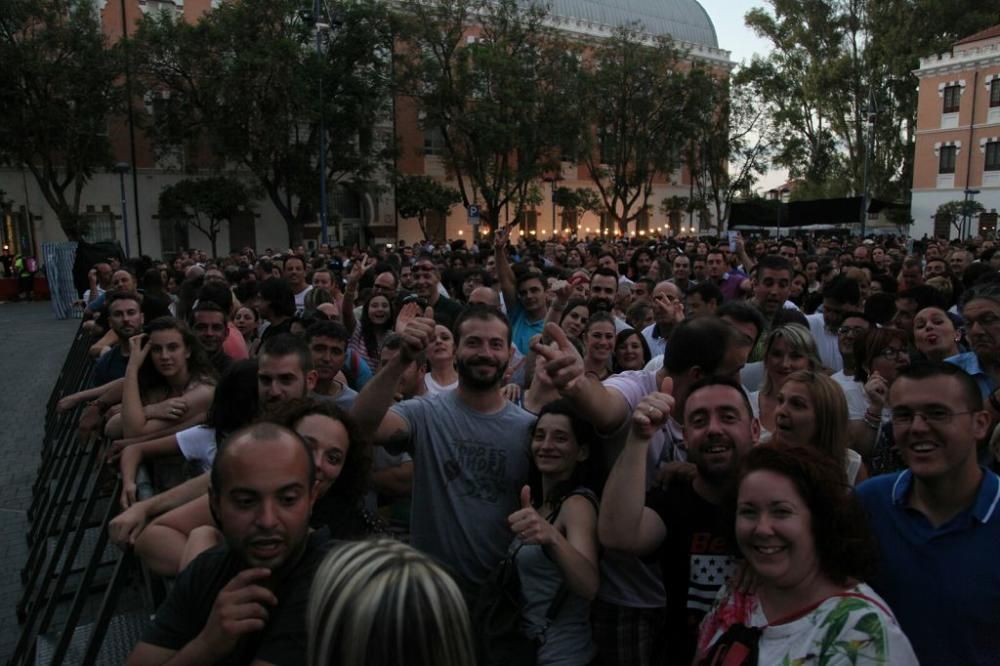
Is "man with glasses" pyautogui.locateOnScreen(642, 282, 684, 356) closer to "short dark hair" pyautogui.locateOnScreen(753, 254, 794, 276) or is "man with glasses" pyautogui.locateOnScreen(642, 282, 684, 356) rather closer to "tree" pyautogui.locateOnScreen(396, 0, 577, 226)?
"short dark hair" pyautogui.locateOnScreen(753, 254, 794, 276)

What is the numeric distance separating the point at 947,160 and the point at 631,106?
18.8 m

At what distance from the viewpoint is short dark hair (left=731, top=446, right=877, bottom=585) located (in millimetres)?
1977

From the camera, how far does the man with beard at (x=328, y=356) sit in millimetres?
4156

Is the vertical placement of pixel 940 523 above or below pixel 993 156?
below

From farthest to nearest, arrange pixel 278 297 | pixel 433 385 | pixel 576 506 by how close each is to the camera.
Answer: pixel 278 297, pixel 433 385, pixel 576 506

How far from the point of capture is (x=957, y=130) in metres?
40.1

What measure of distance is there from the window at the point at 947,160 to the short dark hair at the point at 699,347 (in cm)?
4487

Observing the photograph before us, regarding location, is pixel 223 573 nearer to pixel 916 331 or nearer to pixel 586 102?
pixel 916 331

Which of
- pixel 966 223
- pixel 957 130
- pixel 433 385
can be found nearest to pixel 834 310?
pixel 433 385

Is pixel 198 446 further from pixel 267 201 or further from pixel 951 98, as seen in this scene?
pixel 951 98

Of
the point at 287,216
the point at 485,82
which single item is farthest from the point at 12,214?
the point at 485,82

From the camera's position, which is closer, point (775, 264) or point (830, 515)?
point (830, 515)

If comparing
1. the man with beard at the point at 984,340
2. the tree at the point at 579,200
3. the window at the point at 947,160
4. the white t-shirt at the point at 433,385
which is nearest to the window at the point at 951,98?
the window at the point at 947,160

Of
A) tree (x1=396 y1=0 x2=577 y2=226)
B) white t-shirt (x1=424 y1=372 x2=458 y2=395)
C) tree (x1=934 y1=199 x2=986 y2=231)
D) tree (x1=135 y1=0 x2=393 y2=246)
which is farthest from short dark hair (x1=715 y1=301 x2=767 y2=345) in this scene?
tree (x1=934 y1=199 x2=986 y2=231)
